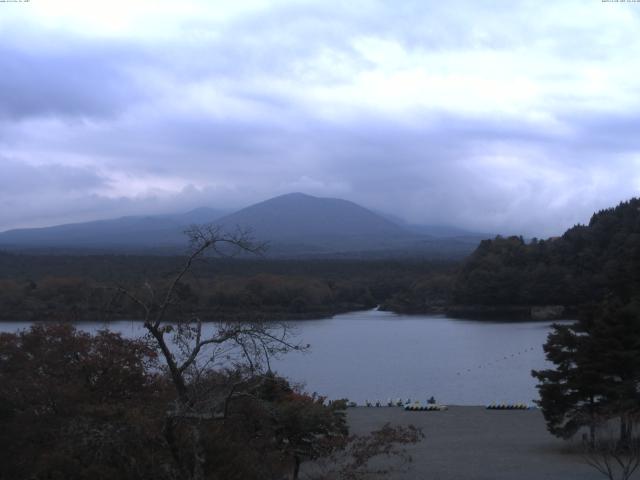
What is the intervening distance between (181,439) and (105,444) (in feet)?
1.64

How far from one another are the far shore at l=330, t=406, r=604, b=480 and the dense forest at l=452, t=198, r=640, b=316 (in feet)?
98.4

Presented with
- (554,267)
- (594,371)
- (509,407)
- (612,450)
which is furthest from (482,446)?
(554,267)

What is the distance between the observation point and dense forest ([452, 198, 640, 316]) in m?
47.2

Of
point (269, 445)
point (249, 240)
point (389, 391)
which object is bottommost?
point (389, 391)

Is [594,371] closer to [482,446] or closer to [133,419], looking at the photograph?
[482,446]

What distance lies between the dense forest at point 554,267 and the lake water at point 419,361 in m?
6.25

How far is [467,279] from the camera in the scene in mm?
52531

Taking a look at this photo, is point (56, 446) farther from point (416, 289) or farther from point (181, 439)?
A: point (416, 289)

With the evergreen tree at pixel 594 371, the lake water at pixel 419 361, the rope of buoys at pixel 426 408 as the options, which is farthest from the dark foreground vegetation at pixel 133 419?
the rope of buoys at pixel 426 408

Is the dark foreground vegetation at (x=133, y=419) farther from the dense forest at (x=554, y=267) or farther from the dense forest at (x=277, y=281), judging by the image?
the dense forest at (x=554, y=267)

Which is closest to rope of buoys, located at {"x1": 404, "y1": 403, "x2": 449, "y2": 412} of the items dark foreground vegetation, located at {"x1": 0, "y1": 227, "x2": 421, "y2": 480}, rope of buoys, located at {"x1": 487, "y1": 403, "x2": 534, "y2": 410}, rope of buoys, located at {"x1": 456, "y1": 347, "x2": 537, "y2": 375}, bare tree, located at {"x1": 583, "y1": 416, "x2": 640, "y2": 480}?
rope of buoys, located at {"x1": 487, "y1": 403, "x2": 534, "y2": 410}

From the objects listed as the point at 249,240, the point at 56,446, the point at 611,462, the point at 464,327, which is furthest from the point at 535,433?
the point at 464,327

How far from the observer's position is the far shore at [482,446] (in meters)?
11.2

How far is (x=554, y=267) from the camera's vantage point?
4925cm
